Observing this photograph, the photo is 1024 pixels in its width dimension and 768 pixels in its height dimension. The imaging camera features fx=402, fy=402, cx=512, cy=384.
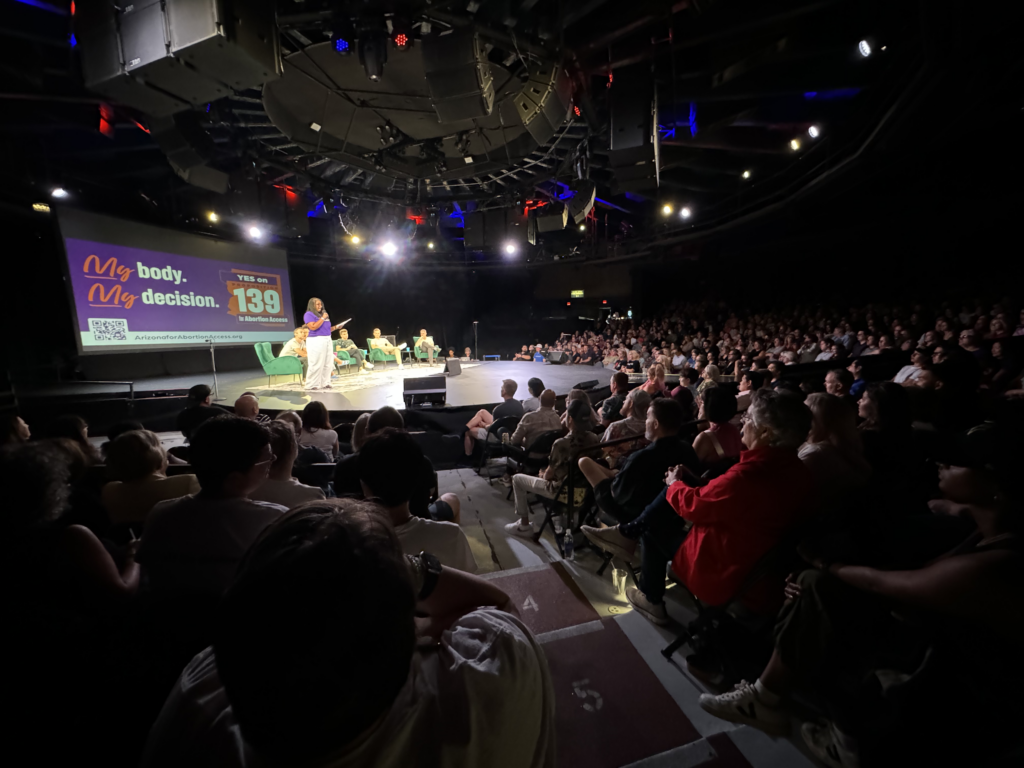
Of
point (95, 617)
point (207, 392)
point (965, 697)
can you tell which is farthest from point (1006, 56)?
point (207, 392)

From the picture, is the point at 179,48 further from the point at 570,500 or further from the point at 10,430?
the point at 570,500

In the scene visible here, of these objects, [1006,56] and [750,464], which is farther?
[1006,56]

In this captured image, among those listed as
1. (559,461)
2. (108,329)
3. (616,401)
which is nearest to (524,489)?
(559,461)

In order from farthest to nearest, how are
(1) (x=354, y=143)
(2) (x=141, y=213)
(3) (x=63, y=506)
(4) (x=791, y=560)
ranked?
(2) (x=141, y=213), (1) (x=354, y=143), (4) (x=791, y=560), (3) (x=63, y=506)

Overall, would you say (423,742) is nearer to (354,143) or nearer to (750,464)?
(750,464)

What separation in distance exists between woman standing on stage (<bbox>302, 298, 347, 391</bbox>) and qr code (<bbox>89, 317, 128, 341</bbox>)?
11.3 ft

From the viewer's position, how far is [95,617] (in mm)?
1056

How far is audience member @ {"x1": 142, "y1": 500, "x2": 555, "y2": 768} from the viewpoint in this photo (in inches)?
18.9

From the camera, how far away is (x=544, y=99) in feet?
15.9

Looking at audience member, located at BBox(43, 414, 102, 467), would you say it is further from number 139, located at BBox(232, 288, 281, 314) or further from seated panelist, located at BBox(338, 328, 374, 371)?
number 139, located at BBox(232, 288, 281, 314)

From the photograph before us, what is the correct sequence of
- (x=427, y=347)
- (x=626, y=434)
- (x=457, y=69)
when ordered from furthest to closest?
1. (x=427, y=347)
2. (x=457, y=69)
3. (x=626, y=434)

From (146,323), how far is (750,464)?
10488mm

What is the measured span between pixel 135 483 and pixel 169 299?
876cm

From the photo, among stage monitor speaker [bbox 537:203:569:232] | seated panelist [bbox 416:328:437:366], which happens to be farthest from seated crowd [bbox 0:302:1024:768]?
seated panelist [bbox 416:328:437:366]
